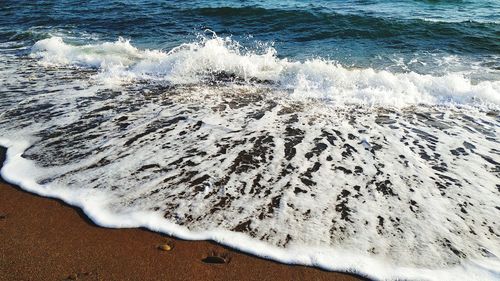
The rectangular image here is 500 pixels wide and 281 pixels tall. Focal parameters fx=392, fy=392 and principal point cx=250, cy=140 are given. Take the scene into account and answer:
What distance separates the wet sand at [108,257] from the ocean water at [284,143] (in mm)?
128

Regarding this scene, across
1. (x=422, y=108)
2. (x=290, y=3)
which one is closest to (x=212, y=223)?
(x=422, y=108)

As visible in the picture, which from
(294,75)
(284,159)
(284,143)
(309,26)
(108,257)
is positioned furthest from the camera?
(309,26)

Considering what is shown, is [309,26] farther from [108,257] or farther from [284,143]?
[108,257]

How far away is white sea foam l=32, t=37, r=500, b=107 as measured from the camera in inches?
283

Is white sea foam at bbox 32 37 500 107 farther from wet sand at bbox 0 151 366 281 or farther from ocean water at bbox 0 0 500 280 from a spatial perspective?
wet sand at bbox 0 151 366 281

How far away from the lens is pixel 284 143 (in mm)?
5297

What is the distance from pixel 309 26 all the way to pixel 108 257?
1081cm

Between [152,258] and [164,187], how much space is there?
3.57 feet

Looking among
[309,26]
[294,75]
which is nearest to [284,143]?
[294,75]

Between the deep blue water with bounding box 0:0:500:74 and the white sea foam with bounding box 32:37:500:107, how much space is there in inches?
52.9

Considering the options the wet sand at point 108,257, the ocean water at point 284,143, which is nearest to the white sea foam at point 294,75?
the ocean water at point 284,143

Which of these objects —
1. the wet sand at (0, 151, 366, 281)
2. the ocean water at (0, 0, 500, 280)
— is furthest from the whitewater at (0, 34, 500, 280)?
the wet sand at (0, 151, 366, 281)

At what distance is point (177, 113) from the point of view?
6.21 meters

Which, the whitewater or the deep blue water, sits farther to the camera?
the deep blue water
